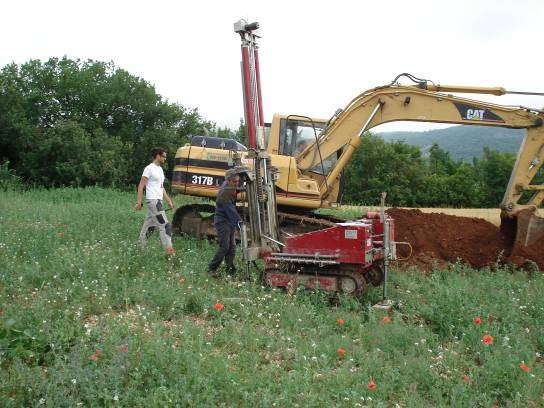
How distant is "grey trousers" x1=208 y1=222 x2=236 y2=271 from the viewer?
26.0ft

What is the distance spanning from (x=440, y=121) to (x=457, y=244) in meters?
2.31

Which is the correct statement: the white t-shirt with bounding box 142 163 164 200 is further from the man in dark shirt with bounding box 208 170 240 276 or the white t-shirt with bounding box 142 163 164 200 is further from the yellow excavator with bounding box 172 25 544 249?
the man in dark shirt with bounding box 208 170 240 276

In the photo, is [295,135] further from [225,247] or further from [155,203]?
[225,247]

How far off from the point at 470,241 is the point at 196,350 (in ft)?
22.6

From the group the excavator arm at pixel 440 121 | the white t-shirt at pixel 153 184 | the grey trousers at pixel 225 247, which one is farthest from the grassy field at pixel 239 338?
the excavator arm at pixel 440 121

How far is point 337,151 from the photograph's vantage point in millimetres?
11133

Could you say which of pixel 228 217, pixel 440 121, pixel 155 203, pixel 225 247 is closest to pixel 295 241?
pixel 225 247

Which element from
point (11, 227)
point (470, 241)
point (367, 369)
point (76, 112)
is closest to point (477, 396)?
point (367, 369)

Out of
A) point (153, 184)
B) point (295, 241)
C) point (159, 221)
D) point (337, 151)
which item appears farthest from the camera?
point (337, 151)

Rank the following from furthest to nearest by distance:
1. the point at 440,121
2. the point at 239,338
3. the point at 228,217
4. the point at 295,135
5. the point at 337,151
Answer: the point at 295,135, the point at 337,151, the point at 440,121, the point at 228,217, the point at 239,338

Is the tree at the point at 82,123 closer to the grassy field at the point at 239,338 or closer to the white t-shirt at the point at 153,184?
the white t-shirt at the point at 153,184

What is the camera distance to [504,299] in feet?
23.1

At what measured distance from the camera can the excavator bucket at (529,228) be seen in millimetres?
9758

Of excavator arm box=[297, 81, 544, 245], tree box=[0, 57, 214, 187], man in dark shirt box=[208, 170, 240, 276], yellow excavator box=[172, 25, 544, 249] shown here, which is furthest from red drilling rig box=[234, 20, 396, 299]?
tree box=[0, 57, 214, 187]
